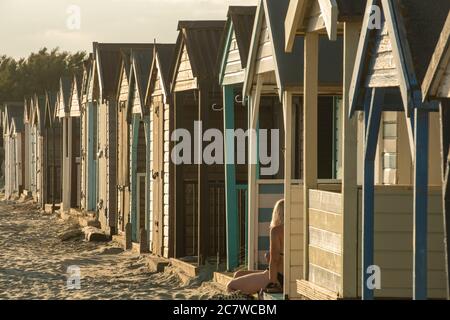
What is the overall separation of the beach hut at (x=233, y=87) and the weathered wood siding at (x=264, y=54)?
4.63 feet

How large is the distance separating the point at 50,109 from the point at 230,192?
20783 millimetres

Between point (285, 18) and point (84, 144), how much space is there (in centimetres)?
1657

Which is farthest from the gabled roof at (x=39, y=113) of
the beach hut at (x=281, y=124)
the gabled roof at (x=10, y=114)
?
the beach hut at (x=281, y=124)

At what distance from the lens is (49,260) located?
19.9m

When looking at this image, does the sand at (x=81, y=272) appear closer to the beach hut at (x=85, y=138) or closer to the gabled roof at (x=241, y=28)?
the beach hut at (x=85, y=138)

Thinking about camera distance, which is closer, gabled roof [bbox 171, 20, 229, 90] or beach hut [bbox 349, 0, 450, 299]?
beach hut [bbox 349, 0, 450, 299]

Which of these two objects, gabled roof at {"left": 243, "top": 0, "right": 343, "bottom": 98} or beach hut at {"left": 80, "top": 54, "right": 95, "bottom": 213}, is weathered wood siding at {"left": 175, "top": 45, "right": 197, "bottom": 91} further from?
beach hut at {"left": 80, "top": 54, "right": 95, "bottom": 213}

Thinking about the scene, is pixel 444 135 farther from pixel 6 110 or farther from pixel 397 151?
pixel 6 110

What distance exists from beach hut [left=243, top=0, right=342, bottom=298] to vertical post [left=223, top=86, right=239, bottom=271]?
0.64 meters

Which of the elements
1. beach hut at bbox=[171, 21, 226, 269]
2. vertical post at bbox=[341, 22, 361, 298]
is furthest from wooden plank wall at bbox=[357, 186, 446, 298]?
beach hut at bbox=[171, 21, 226, 269]

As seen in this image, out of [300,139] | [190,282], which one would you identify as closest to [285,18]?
[300,139]

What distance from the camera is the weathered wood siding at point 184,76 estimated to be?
16406 mm

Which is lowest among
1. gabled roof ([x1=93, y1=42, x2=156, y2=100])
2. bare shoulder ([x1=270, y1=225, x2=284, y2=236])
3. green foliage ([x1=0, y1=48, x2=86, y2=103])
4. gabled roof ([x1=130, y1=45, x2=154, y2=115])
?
bare shoulder ([x1=270, y1=225, x2=284, y2=236])

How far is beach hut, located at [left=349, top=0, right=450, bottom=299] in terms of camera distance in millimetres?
7703
